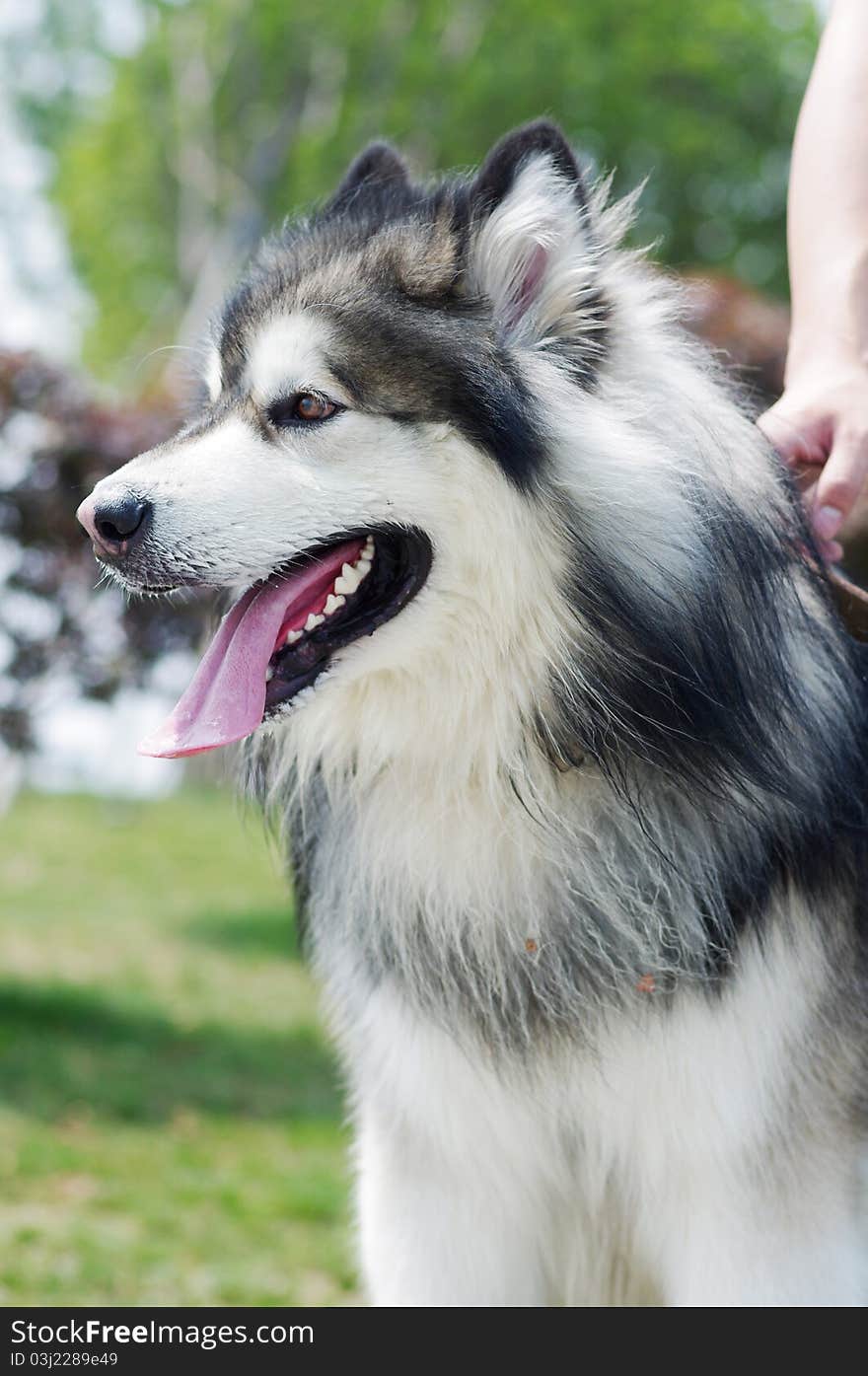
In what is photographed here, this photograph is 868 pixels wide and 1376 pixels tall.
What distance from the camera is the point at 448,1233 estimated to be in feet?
8.07

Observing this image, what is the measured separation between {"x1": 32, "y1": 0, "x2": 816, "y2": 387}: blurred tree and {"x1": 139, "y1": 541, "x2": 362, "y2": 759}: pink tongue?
43.7 ft

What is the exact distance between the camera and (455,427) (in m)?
2.21

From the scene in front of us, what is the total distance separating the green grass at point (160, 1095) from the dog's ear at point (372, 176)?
4.21 feet

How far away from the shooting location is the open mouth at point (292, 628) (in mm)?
2238

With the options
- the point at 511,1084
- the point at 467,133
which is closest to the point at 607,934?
the point at 511,1084

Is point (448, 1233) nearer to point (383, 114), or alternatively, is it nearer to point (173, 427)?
point (173, 427)

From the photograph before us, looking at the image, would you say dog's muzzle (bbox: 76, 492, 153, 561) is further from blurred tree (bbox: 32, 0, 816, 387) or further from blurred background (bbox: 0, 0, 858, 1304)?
blurred tree (bbox: 32, 0, 816, 387)

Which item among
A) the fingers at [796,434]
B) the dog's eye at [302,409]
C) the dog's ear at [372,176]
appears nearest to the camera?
the dog's eye at [302,409]

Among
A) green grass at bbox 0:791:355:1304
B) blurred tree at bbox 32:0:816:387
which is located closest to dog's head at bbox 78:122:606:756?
green grass at bbox 0:791:355:1304

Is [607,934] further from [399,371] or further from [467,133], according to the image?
[467,133]

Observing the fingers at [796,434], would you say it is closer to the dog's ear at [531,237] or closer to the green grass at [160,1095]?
the dog's ear at [531,237]

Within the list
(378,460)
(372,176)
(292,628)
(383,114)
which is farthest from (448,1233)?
(383,114)

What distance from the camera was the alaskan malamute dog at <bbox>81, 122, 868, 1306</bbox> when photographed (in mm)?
2219

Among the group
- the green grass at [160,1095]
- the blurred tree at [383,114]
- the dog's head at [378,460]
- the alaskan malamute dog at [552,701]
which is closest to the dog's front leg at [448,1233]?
the alaskan malamute dog at [552,701]
